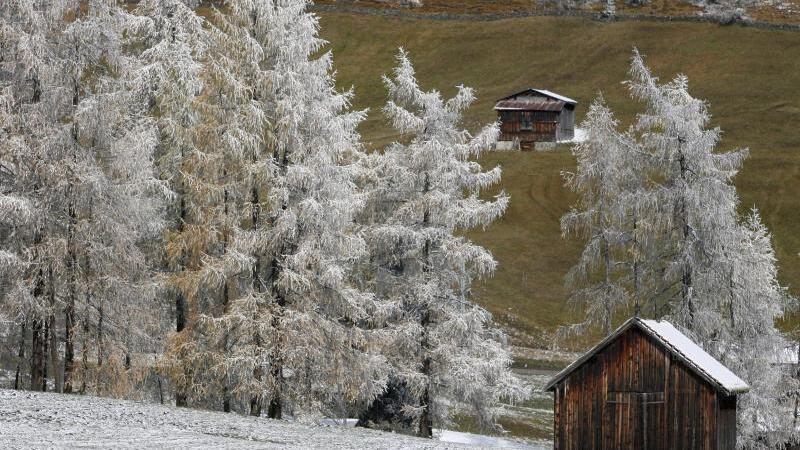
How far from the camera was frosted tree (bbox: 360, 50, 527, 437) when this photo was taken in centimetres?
3747

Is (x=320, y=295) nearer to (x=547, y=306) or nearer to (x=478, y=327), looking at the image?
(x=478, y=327)

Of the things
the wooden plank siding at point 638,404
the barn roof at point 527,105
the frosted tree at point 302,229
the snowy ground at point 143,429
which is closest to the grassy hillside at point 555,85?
the barn roof at point 527,105

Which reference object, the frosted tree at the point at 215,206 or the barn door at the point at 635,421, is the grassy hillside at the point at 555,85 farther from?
the frosted tree at the point at 215,206

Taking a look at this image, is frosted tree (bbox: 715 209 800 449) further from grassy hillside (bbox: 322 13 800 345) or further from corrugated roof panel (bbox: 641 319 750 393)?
grassy hillside (bbox: 322 13 800 345)

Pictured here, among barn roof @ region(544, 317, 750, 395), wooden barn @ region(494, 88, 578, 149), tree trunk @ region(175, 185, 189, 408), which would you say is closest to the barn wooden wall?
wooden barn @ region(494, 88, 578, 149)

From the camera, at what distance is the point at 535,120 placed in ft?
353

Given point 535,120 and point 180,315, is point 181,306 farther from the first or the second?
point 535,120

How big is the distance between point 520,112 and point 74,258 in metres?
79.1

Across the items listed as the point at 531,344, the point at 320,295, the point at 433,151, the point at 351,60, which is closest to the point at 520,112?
the point at 351,60

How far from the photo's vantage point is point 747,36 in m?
132

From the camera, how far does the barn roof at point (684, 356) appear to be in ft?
104

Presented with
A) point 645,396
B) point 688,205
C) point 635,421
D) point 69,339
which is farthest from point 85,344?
point 688,205

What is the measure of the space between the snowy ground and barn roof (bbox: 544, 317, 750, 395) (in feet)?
20.6

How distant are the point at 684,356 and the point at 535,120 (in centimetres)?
7708
